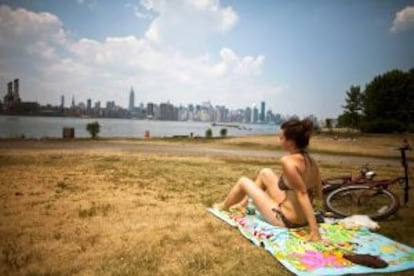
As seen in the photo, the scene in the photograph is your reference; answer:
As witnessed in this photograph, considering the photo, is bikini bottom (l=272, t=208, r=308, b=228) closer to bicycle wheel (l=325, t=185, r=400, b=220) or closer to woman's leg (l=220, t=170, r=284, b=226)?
woman's leg (l=220, t=170, r=284, b=226)

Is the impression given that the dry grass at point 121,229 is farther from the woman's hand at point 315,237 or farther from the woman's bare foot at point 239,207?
the woman's hand at point 315,237

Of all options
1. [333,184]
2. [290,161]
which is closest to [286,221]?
[290,161]

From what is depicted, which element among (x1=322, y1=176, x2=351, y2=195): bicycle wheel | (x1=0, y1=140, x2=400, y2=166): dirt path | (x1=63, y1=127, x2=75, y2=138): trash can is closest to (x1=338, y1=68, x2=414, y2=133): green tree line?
(x1=0, y1=140, x2=400, y2=166): dirt path

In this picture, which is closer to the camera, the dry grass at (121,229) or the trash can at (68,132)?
the dry grass at (121,229)

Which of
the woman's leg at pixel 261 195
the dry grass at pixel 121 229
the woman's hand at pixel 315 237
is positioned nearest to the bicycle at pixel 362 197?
the dry grass at pixel 121 229

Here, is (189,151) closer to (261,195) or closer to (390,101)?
(261,195)

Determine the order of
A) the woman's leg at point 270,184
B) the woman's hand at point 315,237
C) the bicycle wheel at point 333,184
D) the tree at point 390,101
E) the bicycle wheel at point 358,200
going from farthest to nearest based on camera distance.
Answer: the tree at point 390,101 → the bicycle wheel at point 333,184 → the bicycle wheel at point 358,200 → the woman's leg at point 270,184 → the woman's hand at point 315,237

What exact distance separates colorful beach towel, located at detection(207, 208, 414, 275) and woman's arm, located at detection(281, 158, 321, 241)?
7.1 inches

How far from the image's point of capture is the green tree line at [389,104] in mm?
53719

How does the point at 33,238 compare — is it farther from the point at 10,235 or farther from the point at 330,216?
the point at 330,216

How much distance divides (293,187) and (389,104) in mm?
64672

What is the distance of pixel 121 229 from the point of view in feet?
17.4

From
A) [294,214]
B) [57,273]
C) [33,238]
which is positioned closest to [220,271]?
[294,214]

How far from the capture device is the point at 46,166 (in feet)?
39.1
